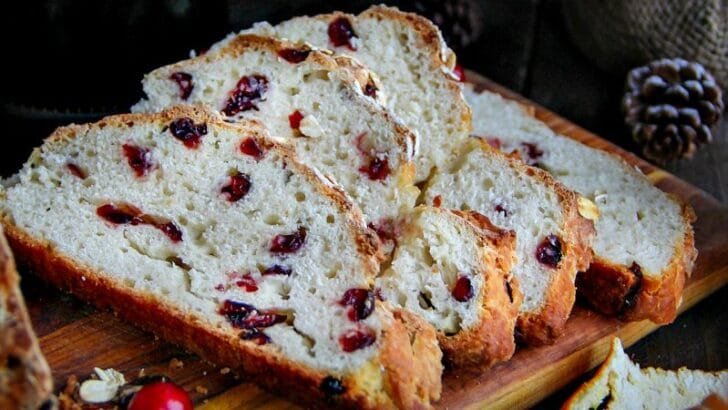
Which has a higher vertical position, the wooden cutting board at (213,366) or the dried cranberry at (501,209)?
the dried cranberry at (501,209)

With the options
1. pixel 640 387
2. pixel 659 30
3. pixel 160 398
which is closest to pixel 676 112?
pixel 659 30

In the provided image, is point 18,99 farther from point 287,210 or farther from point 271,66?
point 287,210

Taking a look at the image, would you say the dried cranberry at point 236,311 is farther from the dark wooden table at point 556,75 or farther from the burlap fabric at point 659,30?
the burlap fabric at point 659,30

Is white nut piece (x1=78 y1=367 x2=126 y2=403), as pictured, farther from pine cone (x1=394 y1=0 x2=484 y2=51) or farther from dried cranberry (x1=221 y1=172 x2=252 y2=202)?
pine cone (x1=394 y1=0 x2=484 y2=51)

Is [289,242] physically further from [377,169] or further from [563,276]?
[563,276]

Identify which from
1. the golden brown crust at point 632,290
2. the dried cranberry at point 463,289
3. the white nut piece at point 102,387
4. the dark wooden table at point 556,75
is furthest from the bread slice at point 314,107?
the dark wooden table at point 556,75

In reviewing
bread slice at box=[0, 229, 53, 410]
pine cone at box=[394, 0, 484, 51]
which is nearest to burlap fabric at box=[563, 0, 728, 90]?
pine cone at box=[394, 0, 484, 51]
